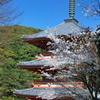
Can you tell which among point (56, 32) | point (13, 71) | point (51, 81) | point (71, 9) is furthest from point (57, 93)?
point (13, 71)

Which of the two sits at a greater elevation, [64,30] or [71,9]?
[71,9]

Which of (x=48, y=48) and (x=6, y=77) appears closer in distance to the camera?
(x=48, y=48)

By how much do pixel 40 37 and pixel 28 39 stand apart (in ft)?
1.97

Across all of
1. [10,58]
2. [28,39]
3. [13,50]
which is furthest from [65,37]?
[13,50]

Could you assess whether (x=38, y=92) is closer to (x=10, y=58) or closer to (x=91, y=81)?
(x=91, y=81)

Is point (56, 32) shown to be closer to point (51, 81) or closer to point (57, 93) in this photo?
point (51, 81)

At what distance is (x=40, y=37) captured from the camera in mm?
9625

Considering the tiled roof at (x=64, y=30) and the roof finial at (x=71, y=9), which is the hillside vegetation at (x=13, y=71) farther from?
the tiled roof at (x=64, y=30)

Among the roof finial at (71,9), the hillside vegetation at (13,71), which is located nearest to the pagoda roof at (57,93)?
the roof finial at (71,9)

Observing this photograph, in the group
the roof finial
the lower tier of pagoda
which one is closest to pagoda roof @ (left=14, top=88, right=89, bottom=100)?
the lower tier of pagoda

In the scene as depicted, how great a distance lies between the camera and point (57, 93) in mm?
8477

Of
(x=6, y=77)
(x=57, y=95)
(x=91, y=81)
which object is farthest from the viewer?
(x=6, y=77)

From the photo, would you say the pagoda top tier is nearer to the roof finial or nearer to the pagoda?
the pagoda

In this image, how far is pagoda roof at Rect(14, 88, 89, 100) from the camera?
7618mm
